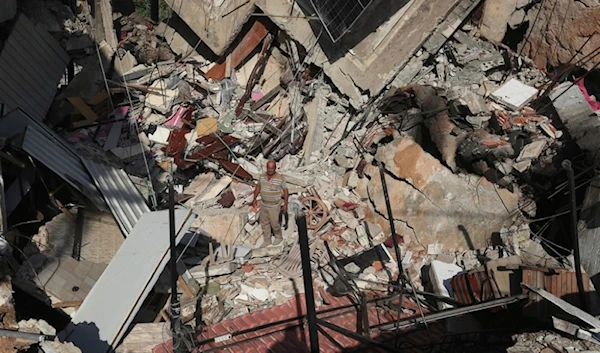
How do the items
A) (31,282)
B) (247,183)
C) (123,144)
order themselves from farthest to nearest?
(123,144)
(247,183)
(31,282)

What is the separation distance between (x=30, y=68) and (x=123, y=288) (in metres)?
6.25

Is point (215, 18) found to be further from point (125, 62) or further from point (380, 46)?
point (380, 46)

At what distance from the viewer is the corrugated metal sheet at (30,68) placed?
35.2ft

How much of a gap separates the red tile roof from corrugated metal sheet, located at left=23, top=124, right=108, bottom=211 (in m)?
2.57

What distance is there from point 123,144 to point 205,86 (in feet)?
6.96

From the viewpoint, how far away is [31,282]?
23.7ft

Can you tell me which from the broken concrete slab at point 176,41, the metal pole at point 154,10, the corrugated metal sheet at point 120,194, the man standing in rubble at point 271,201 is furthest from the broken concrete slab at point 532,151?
the metal pole at point 154,10

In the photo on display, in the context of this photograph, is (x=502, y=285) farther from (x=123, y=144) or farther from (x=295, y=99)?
(x=123, y=144)

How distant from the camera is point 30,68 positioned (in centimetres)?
1141

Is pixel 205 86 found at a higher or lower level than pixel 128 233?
higher

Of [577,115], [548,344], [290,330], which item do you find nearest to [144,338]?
[290,330]

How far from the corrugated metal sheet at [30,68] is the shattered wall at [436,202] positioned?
6.14 metres

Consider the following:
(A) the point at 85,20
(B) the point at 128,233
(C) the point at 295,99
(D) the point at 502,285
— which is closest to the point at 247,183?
(C) the point at 295,99

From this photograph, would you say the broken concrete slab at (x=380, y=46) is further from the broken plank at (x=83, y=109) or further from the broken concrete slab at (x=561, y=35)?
the broken plank at (x=83, y=109)
